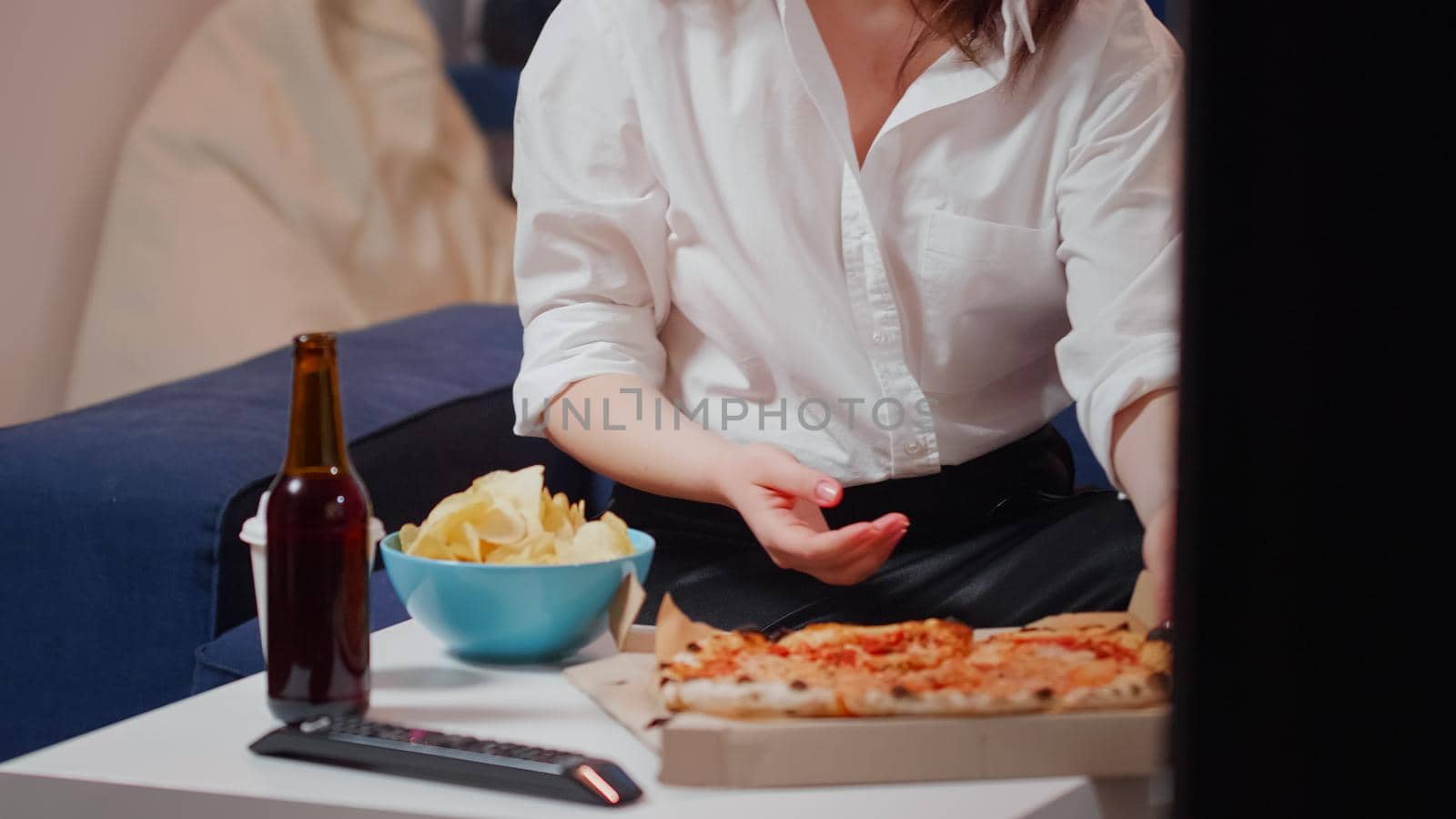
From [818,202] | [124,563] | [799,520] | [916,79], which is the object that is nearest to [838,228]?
[818,202]

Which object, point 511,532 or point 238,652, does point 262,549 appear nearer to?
point 511,532

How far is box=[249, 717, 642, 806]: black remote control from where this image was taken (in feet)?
1.92

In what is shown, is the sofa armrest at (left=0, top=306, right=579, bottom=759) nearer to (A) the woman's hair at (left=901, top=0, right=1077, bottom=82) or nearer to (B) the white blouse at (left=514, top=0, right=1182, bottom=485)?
(B) the white blouse at (left=514, top=0, right=1182, bottom=485)

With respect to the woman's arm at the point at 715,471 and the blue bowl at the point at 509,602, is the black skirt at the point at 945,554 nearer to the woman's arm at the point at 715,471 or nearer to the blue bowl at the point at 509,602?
the woman's arm at the point at 715,471

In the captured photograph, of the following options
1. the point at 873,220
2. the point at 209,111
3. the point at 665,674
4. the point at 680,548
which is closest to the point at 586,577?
the point at 665,674

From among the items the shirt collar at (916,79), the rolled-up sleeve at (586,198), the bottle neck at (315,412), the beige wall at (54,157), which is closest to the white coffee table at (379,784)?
the bottle neck at (315,412)

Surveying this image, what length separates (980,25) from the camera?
1.14m

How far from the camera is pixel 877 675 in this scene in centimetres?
64

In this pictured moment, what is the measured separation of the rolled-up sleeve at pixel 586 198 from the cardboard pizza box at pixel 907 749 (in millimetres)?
519

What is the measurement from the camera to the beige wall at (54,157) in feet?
6.06

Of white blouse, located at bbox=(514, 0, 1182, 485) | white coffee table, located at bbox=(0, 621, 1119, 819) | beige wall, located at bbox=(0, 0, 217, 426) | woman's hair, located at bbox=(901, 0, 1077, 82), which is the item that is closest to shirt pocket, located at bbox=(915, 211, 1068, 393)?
white blouse, located at bbox=(514, 0, 1182, 485)

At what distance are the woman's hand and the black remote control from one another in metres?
0.20

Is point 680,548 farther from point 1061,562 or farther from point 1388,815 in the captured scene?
point 1388,815

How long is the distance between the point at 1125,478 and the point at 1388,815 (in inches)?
25.5
